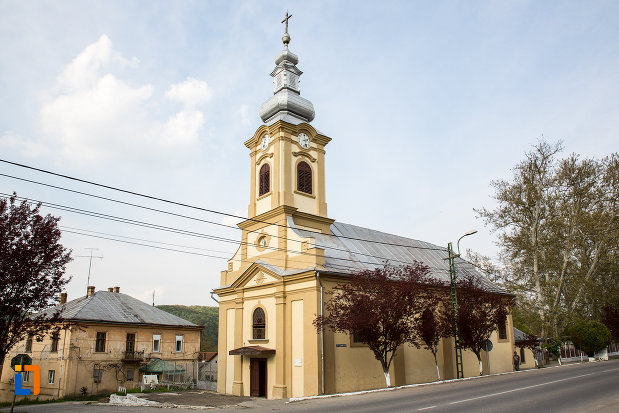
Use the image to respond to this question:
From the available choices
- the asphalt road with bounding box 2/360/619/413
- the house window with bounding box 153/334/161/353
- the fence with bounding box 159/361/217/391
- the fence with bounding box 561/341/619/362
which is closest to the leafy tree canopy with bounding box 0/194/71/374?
the asphalt road with bounding box 2/360/619/413

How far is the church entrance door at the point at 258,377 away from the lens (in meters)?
24.9

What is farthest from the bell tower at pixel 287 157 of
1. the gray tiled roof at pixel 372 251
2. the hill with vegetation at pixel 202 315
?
the hill with vegetation at pixel 202 315

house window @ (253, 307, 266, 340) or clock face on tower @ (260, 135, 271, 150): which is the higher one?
clock face on tower @ (260, 135, 271, 150)

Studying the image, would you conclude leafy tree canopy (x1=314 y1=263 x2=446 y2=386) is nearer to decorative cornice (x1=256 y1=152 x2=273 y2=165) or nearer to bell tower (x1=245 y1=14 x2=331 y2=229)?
bell tower (x1=245 y1=14 x2=331 y2=229)

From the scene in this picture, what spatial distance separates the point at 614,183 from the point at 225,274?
3190 cm

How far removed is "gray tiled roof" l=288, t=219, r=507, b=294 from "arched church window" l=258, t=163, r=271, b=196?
344 cm

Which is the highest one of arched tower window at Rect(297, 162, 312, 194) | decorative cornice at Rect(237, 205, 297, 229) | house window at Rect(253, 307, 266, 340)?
arched tower window at Rect(297, 162, 312, 194)

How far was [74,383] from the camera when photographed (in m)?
33.4

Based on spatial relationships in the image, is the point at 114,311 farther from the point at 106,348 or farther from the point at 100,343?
the point at 106,348

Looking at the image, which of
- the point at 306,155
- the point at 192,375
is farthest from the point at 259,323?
the point at 192,375

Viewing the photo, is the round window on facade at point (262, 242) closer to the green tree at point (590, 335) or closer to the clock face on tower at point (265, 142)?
the clock face on tower at point (265, 142)

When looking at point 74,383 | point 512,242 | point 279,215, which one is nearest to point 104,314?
point 74,383

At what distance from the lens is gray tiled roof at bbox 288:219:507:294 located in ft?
87.2

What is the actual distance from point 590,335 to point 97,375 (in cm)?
3761
